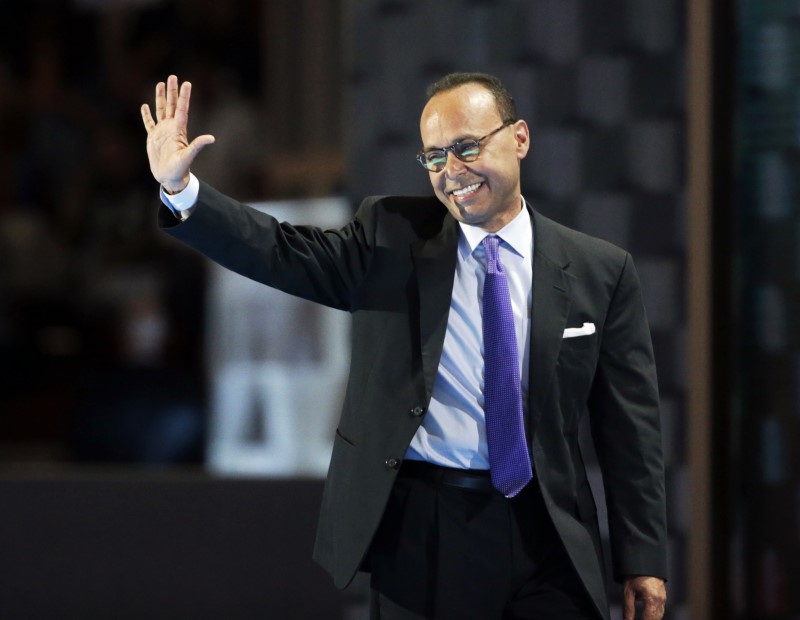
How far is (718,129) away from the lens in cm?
387

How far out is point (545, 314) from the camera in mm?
2250

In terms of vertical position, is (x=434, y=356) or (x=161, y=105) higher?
(x=161, y=105)

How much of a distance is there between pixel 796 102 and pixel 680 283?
70 cm

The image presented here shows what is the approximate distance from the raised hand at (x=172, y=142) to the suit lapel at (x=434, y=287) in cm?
48

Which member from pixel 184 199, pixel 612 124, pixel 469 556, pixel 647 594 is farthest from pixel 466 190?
pixel 612 124

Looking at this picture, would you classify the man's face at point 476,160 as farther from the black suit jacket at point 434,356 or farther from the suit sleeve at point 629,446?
the suit sleeve at point 629,446

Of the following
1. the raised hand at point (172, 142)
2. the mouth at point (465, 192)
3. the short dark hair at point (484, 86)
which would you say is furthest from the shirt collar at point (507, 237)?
the raised hand at point (172, 142)

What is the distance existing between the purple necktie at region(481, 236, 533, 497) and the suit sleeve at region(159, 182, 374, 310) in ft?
0.96

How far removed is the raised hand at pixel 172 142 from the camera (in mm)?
2086

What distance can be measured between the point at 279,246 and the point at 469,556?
69 cm

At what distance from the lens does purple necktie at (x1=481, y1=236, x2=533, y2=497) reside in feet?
7.07

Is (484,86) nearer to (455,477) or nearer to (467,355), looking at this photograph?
(467,355)

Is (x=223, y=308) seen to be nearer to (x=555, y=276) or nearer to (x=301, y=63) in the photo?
(x=301, y=63)

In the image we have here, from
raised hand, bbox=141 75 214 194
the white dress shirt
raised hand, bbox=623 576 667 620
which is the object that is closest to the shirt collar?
the white dress shirt
